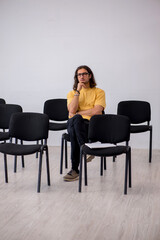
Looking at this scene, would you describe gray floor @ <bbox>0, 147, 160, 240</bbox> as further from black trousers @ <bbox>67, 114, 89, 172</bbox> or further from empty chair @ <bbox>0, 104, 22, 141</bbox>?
empty chair @ <bbox>0, 104, 22, 141</bbox>

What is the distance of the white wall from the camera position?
229 inches

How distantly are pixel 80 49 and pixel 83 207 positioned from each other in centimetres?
308

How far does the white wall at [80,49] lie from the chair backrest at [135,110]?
548mm

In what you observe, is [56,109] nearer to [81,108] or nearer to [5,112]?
[5,112]

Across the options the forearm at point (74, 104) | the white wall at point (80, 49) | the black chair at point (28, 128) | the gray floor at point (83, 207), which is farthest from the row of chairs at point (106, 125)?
the white wall at point (80, 49)

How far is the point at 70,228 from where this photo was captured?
3094 mm

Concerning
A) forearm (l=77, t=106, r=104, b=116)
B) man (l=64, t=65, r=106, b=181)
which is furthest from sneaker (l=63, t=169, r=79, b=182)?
forearm (l=77, t=106, r=104, b=116)

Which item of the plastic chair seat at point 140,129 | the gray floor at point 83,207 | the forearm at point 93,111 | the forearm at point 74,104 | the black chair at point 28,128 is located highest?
the forearm at point 74,104

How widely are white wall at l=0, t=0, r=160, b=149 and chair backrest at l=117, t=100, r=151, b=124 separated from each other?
0.55m

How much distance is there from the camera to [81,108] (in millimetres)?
4617

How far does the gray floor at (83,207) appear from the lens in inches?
119

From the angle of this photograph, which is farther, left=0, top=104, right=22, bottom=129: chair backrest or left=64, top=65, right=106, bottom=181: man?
left=0, top=104, right=22, bottom=129: chair backrest

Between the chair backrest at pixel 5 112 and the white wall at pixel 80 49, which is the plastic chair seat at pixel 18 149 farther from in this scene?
the white wall at pixel 80 49

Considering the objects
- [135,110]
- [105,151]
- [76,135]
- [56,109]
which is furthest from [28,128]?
[135,110]
